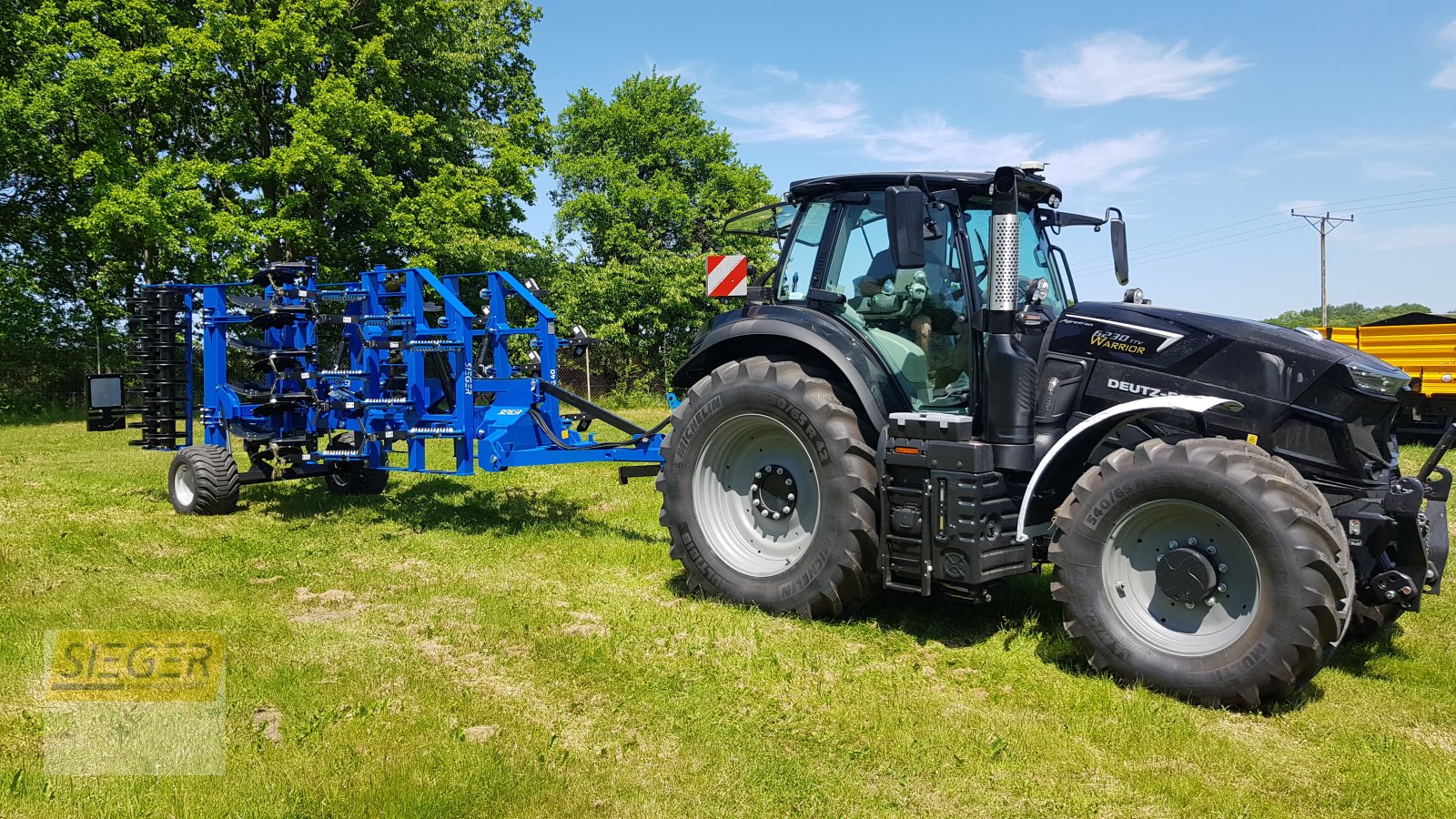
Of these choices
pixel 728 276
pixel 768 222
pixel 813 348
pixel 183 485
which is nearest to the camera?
pixel 813 348

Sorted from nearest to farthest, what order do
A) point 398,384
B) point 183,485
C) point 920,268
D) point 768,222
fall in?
1. point 920,268
2. point 768,222
3. point 398,384
4. point 183,485

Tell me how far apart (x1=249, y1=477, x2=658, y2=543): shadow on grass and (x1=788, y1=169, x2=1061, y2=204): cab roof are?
3.28 meters

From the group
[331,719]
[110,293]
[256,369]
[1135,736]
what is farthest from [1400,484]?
[110,293]

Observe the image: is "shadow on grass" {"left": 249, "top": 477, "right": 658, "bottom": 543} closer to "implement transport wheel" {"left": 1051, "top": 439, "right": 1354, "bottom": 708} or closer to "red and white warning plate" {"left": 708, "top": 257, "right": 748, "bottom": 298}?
"red and white warning plate" {"left": 708, "top": 257, "right": 748, "bottom": 298}

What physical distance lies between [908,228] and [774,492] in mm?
1912

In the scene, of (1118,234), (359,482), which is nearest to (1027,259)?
(1118,234)

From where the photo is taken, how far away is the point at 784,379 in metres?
5.44

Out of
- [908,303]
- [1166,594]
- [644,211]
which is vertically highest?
[644,211]

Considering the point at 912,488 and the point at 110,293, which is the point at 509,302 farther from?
the point at 912,488

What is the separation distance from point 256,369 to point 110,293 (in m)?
16.8

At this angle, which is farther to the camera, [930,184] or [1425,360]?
[1425,360]

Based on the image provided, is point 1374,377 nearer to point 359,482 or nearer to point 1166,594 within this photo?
point 1166,594

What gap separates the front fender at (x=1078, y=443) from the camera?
14.5 ft

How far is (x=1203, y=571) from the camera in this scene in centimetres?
414
